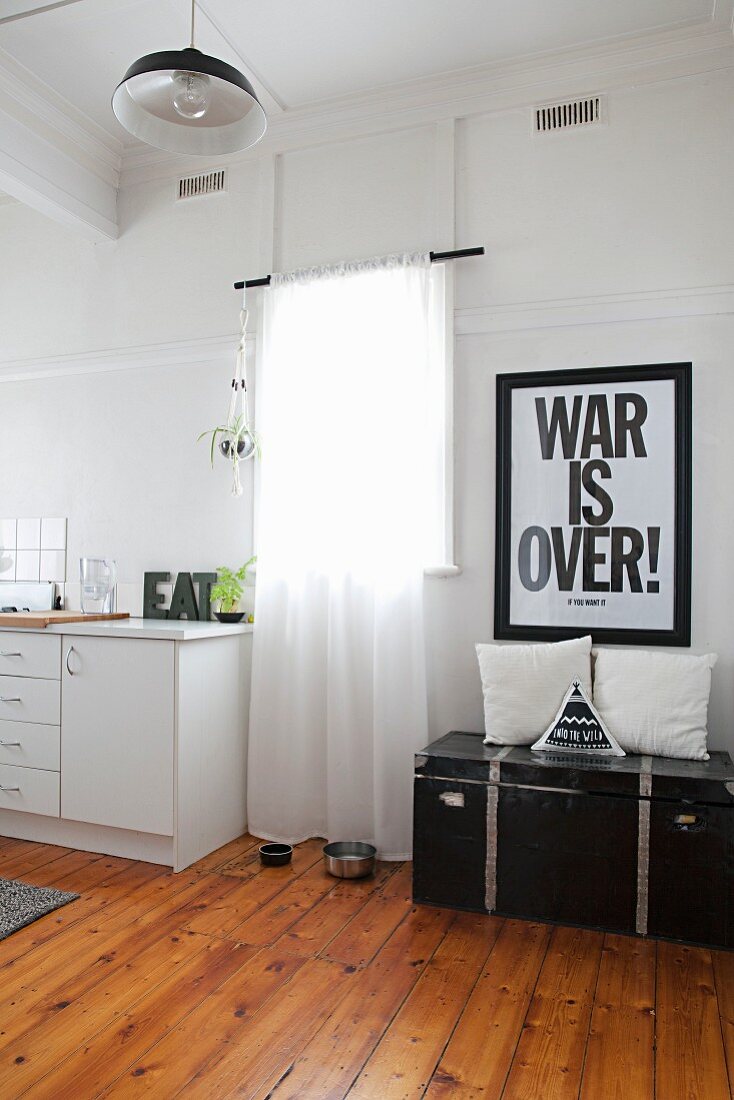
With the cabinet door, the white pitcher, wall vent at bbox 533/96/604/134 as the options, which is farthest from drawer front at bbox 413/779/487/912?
wall vent at bbox 533/96/604/134

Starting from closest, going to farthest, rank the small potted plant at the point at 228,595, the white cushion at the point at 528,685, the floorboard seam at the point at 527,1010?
the floorboard seam at the point at 527,1010
the white cushion at the point at 528,685
the small potted plant at the point at 228,595

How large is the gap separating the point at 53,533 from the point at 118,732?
4.60 ft

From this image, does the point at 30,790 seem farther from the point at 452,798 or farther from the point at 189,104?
the point at 189,104

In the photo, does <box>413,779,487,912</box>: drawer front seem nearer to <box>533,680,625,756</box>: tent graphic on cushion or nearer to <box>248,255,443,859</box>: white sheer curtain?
<box>533,680,625,756</box>: tent graphic on cushion

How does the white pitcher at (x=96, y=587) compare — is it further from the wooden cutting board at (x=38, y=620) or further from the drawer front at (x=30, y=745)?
the drawer front at (x=30, y=745)

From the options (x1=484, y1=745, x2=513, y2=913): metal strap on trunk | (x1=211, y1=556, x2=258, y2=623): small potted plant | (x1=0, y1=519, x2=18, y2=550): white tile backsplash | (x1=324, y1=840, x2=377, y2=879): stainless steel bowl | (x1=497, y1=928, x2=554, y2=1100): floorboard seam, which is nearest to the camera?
(x1=497, y1=928, x2=554, y2=1100): floorboard seam

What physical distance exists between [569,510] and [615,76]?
1.65 metres

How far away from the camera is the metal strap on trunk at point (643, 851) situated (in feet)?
8.25

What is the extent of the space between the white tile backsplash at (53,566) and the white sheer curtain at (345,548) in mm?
1227

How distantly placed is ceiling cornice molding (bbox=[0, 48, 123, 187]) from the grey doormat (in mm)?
3043

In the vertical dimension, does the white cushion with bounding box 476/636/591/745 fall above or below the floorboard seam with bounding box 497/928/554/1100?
above

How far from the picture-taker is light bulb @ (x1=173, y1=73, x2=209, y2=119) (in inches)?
85.9

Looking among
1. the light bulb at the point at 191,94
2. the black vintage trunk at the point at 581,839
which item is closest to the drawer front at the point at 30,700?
the black vintage trunk at the point at 581,839

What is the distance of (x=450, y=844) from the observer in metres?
2.74
